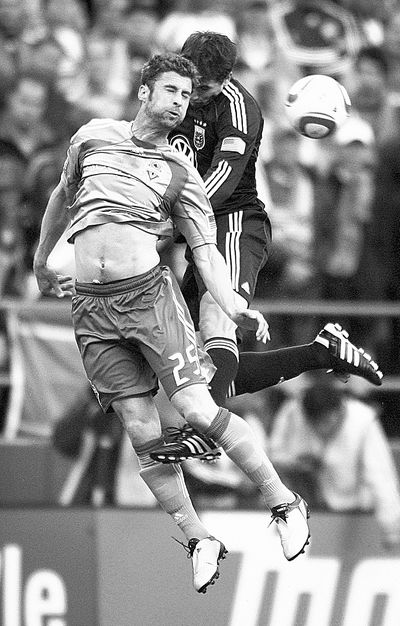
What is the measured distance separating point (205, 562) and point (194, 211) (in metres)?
1.76

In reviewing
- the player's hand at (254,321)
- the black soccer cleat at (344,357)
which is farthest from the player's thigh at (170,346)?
the black soccer cleat at (344,357)

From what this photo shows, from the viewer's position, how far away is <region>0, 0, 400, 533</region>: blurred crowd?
11.1 meters

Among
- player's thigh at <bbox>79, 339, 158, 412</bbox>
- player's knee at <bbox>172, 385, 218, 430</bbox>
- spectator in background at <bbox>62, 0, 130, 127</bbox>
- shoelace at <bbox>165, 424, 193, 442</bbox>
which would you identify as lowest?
shoelace at <bbox>165, 424, 193, 442</bbox>

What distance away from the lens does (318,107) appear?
334 inches

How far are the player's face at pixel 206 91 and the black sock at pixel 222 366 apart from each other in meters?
1.26

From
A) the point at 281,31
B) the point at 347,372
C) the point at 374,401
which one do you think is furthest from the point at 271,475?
the point at 281,31

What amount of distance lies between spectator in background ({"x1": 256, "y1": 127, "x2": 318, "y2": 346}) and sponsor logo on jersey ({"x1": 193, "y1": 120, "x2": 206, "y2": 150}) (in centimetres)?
280

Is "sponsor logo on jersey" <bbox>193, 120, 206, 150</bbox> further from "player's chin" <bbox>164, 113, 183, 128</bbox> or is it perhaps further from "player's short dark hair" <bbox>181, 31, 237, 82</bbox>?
"player's chin" <bbox>164, 113, 183, 128</bbox>

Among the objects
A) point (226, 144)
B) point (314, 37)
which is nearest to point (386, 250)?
point (314, 37)

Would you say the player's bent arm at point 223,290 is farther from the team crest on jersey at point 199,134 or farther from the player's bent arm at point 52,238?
the player's bent arm at point 52,238

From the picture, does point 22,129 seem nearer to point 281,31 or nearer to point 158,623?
point 281,31

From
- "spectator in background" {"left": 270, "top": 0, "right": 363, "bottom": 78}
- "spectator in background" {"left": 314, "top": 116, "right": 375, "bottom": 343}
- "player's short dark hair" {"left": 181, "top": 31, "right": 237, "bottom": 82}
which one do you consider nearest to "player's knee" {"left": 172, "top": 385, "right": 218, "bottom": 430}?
"player's short dark hair" {"left": 181, "top": 31, "right": 237, "bottom": 82}

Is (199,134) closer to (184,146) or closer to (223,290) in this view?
(184,146)

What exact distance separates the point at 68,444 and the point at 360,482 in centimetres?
201
